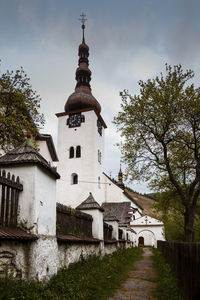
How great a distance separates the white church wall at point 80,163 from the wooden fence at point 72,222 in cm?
2140

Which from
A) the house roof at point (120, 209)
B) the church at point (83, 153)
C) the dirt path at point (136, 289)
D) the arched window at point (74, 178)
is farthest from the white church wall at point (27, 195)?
the arched window at point (74, 178)

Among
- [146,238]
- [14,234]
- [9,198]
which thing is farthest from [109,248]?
[146,238]

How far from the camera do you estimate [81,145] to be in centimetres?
3512

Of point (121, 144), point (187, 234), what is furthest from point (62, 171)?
point (187, 234)

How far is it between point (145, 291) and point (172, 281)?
855 millimetres

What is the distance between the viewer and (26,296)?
450cm

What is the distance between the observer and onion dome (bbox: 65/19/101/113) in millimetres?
36625

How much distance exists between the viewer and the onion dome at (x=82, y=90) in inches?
1442

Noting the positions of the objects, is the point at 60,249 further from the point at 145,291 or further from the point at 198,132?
the point at 198,132

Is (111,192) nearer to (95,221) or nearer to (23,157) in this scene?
(95,221)

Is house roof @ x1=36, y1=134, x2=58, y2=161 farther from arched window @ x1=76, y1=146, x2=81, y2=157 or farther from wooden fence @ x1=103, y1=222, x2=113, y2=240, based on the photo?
arched window @ x1=76, y1=146, x2=81, y2=157

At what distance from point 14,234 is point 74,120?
32.4 metres

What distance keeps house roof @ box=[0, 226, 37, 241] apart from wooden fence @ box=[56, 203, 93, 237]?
2418 millimetres

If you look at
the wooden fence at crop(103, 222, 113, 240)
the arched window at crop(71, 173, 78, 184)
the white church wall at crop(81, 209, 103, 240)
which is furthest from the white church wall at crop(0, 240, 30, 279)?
the arched window at crop(71, 173, 78, 184)
